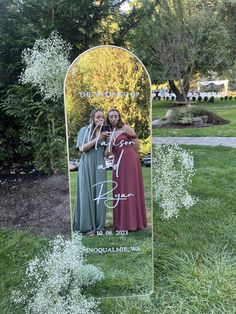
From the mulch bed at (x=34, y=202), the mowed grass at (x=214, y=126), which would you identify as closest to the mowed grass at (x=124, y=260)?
the mulch bed at (x=34, y=202)

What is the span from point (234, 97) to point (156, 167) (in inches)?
44.5

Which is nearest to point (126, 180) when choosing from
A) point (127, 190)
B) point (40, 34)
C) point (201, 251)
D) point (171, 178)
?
point (127, 190)

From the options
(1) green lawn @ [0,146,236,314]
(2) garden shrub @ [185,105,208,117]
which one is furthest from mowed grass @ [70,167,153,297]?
(2) garden shrub @ [185,105,208,117]

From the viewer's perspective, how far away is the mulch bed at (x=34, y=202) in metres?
3.32

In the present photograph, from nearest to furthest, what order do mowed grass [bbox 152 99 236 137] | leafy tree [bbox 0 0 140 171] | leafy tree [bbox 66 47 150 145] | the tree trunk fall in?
leafy tree [bbox 66 47 150 145] < leafy tree [bbox 0 0 140 171] < the tree trunk < mowed grass [bbox 152 99 236 137]

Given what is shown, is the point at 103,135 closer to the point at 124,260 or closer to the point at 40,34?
the point at 124,260

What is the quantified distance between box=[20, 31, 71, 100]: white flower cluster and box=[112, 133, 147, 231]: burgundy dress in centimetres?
90

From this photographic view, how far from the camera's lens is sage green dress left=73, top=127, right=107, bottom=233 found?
245 centimetres

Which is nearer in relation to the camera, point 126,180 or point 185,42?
point 126,180

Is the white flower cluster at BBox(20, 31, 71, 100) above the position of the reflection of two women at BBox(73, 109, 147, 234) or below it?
above

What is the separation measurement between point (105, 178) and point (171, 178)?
105cm

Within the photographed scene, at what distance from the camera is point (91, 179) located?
8.18ft

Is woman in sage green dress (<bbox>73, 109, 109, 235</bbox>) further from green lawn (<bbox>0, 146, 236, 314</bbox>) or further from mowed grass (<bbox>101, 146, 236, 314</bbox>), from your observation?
mowed grass (<bbox>101, 146, 236, 314</bbox>)

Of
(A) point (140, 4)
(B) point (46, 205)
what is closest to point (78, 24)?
(A) point (140, 4)
